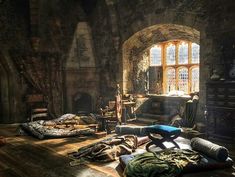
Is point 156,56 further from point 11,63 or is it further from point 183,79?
point 11,63

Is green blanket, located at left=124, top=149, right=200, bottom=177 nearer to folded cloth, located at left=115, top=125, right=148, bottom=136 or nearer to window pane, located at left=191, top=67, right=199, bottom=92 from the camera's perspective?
folded cloth, located at left=115, top=125, right=148, bottom=136

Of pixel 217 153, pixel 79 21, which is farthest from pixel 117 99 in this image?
pixel 79 21

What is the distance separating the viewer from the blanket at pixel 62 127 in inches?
298

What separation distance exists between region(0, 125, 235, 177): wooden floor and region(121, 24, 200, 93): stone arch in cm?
393

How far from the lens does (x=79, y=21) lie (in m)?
11.2

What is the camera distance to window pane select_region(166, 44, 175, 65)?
41.2 feet

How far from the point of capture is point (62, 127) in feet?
27.3

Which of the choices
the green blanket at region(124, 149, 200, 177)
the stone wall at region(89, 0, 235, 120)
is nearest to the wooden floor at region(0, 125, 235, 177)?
the green blanket at region(124, 149, 200, 177)

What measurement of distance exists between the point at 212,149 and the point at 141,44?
6188 millimetres

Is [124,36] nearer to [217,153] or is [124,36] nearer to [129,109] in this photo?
[129,109]

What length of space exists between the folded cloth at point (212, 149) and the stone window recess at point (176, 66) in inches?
247

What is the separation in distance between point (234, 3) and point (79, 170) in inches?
218

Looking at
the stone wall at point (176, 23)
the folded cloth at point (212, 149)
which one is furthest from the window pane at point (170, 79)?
the folded cloth at point (212, 149)

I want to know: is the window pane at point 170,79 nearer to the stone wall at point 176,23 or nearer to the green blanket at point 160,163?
the stone wall at point 176,23
